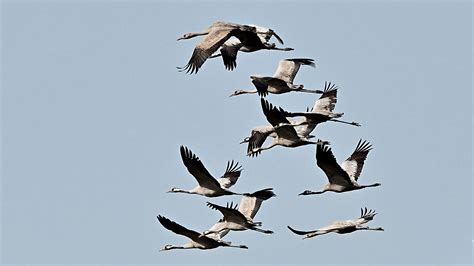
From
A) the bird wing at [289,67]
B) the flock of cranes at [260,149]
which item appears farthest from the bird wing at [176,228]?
the bird wing at [289,67]

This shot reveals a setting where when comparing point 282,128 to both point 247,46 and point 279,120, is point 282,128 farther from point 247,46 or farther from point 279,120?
point 247,46

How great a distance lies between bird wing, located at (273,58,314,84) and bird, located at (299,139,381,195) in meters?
2.90

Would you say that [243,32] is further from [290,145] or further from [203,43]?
[290,145]

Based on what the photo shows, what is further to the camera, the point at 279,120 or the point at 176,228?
the point at 279,120

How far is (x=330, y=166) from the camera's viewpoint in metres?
41.4

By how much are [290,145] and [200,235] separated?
3.01 metres

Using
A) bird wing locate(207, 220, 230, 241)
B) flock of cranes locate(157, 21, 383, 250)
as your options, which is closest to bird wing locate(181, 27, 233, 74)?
flock of cranes locate(157, 21, 383, 250)

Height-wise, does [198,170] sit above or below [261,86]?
below

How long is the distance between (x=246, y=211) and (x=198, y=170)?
2441 mm

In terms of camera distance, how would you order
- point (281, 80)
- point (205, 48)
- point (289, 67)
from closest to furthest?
point (205, 48)
point (281, 80)
point (289, 67)

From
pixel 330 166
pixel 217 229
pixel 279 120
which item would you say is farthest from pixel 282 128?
pixel 217 229

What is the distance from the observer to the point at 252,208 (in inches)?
1725

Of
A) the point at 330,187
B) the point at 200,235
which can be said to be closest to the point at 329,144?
the point at 330,187

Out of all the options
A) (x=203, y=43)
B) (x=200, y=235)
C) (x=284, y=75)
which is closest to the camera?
(x=203, y=43)
